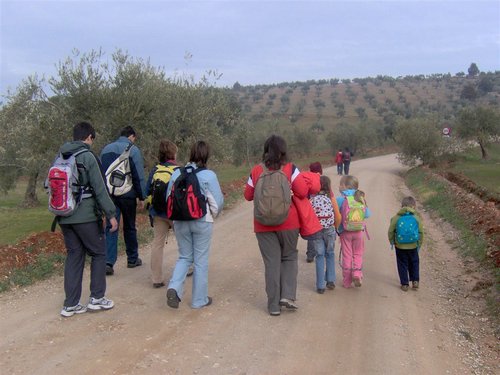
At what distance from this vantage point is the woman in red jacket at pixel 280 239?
5.71m

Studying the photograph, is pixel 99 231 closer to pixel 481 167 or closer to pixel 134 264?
pixel 134 264

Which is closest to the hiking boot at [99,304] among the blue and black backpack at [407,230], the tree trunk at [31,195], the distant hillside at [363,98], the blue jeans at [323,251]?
the blue jeans at [323,251]

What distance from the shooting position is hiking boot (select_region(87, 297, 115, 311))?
19.0 feet

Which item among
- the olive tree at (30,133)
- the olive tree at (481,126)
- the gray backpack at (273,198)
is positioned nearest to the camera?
the gray backpack at (273,198)

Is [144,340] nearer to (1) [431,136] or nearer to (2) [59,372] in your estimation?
(2) [59,372]

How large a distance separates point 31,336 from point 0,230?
44.3 ft

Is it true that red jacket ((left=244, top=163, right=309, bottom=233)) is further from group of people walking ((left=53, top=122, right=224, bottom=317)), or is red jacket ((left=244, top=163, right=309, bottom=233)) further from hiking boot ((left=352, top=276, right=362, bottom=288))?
hiking boot ((left=352, top=276, right=362, bottom=288))

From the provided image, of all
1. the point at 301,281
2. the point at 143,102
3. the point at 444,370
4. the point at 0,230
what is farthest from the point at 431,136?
the point at 444,370

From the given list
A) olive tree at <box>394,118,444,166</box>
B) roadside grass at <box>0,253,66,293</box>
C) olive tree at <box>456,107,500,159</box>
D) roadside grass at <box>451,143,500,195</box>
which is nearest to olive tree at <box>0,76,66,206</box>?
roadside grass at <box>0,253,66,293</box>

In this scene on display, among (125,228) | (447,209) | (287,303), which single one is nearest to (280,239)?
(287,303)

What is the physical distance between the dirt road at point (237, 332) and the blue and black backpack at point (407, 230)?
29.6 inches

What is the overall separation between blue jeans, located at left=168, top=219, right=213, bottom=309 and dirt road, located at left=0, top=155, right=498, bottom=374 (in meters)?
0.23

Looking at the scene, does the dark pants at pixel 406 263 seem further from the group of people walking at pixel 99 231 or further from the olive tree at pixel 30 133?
the olive tree at pixel 30 133

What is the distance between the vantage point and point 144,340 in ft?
16.5
